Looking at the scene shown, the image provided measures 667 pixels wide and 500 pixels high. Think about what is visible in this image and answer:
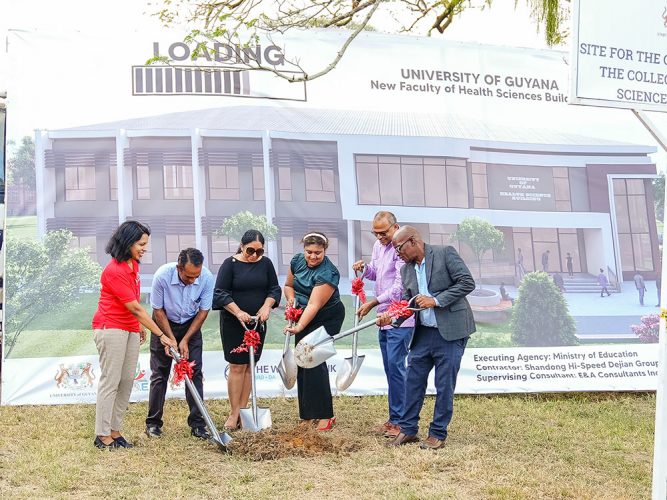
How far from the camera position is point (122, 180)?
6559 millimetres

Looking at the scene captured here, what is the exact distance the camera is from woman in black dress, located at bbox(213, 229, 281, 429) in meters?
5.36

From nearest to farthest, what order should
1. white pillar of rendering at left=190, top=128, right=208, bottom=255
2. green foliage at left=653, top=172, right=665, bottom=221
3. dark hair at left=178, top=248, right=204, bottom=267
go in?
dark hair at left=178, top=248, right=204, bottom=267 < white pillar of rendering at left=190, top=128, right=208, bottom=255 < green foliage at left=653, top=172, right=665, bottom=221

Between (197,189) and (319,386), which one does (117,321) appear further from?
(197,189)

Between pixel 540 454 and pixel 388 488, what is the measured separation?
122 centimetres

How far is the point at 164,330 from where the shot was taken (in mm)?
5262

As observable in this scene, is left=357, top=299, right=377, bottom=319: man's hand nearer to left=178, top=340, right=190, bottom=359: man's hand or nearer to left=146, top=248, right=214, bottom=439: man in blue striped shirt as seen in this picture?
left=146, top=248, right=214, bottom=439: man in blue striped shirt

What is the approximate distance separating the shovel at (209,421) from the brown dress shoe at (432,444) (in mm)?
1162

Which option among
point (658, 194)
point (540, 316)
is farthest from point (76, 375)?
point (658, 194)

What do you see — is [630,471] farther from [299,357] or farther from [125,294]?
[125,294]

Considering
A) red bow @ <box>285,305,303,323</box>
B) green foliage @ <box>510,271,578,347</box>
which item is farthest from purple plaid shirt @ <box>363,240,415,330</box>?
green foliage @ <box>510,271,578,347</box>

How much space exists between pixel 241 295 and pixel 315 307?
508 millimetres

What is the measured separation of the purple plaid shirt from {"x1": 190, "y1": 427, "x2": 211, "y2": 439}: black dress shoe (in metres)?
1.33

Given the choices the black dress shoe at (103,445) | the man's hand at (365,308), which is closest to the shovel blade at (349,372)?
the man's hand at (365,308)

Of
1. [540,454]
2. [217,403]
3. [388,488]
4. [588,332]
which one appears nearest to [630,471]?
[540,454]
